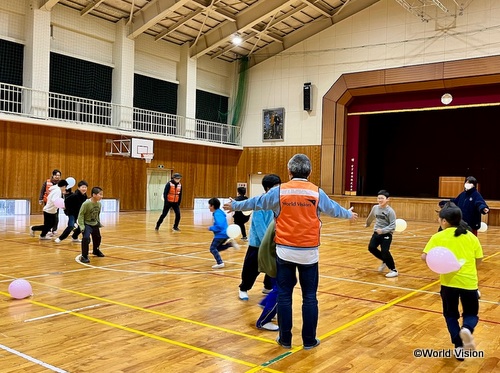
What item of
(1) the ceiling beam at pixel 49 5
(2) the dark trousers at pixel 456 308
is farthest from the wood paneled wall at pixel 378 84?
(2) the dark trousers at pixel 456 308

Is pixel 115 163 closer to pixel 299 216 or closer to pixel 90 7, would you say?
pixel 90 7

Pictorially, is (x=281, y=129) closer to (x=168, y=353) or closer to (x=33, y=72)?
(x=33, y=72)

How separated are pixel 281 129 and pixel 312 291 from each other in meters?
22.1

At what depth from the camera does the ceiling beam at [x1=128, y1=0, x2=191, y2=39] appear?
63.9 ft

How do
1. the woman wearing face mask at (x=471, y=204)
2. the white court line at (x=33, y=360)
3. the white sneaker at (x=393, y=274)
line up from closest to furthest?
1. the white court line at (x=33, y=360)
2. the white sneaker at (x=393, y=274)
3. the woman wearing face mask at (x=471, y=204)

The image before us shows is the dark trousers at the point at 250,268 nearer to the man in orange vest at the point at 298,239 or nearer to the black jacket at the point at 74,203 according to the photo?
the man in orange vest at the point at 298,239

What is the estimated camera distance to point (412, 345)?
162 inches

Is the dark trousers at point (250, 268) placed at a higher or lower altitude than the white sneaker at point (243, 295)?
higher

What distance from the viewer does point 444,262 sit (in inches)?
144

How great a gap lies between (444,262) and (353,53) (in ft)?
68.9

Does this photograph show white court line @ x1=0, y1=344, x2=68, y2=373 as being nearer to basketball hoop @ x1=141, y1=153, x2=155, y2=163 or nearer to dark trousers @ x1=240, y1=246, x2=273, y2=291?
dark trousers @ x1=240, y1=246, x2=273, y2=291

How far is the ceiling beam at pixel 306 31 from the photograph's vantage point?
23000 mm
